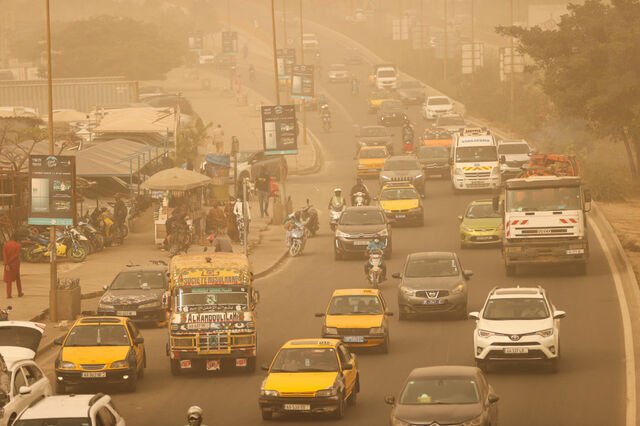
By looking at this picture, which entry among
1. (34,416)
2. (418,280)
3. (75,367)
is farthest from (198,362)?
(34,416)

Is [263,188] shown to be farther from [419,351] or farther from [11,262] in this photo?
[419,351]

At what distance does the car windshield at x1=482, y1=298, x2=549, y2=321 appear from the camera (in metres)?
25.6

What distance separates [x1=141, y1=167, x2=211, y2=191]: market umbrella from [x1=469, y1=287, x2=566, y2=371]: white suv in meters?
22.6

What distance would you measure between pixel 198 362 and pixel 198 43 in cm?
9746

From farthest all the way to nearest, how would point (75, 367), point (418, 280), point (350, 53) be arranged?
point (350, 53), point (418, 280), point (75, 367)

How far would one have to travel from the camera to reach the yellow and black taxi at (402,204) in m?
48.4

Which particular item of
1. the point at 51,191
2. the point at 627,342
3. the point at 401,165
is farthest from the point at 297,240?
the point at 627,342

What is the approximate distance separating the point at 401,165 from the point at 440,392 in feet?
120

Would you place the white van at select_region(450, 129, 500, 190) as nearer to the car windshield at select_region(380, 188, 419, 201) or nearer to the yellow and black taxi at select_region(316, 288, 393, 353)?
the car windshield at select_region(380, 188, 419, 201)

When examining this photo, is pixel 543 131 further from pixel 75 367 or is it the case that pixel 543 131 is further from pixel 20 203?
pixel 75 367

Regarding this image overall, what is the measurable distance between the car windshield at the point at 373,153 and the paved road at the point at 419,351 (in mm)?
14406

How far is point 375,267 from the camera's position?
36.1 metres

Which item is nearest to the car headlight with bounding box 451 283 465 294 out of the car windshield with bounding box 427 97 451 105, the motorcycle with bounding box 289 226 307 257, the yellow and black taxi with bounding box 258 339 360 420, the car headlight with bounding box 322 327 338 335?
the car headlight with bounding box 322 327 338 335

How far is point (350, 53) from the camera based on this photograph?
142 metres
